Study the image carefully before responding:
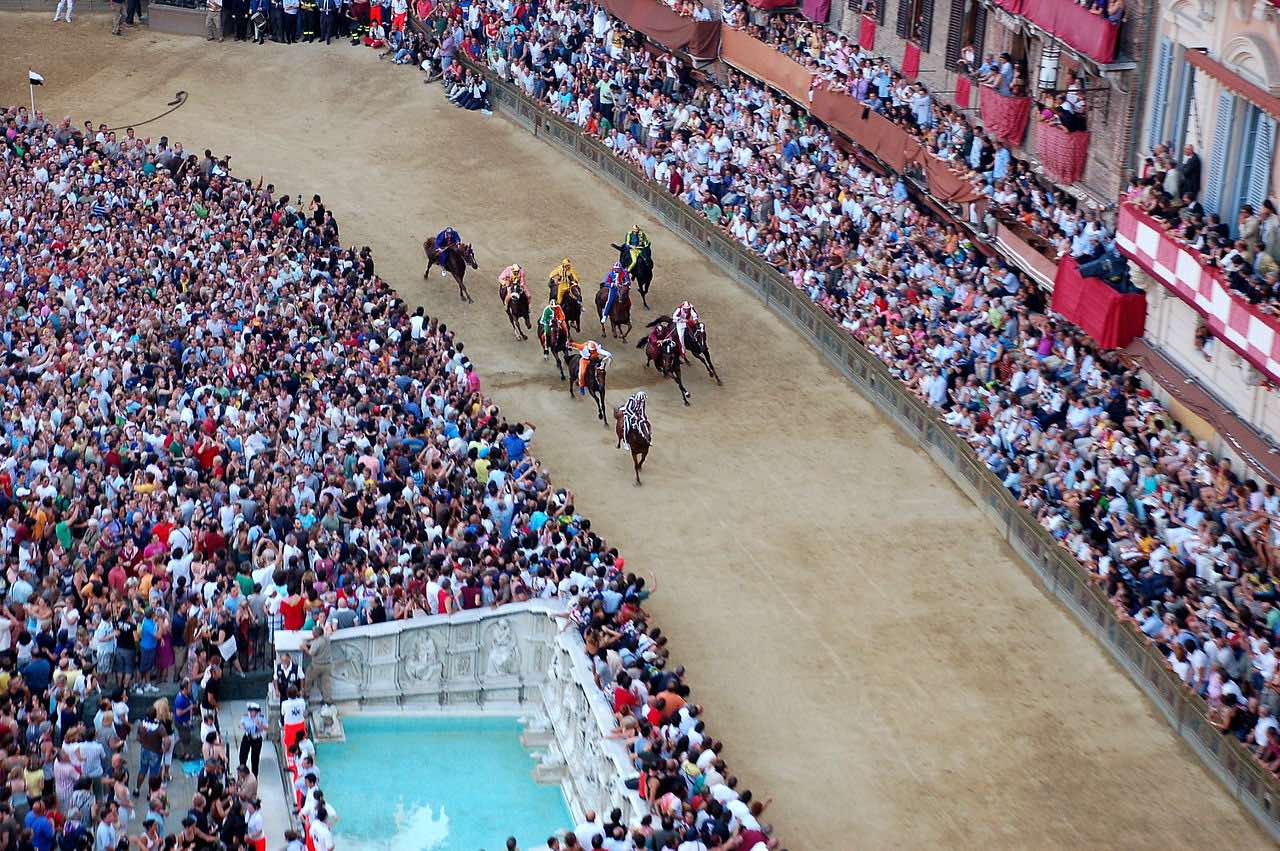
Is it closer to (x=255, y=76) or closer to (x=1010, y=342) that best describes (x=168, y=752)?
(x=1010, y=342)

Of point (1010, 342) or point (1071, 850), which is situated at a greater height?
point (1010, 342)

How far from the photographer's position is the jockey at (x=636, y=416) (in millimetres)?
36094

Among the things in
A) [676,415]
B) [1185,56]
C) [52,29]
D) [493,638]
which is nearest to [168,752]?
[493,638]

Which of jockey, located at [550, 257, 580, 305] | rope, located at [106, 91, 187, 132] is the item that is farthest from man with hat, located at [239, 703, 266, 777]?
rope, located at [106, 91, 187, 132]

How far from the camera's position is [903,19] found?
148ft

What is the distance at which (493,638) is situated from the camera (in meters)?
29.8

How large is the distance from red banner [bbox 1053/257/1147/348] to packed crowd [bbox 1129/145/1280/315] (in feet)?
5.39

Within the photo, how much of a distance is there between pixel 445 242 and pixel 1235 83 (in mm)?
17475

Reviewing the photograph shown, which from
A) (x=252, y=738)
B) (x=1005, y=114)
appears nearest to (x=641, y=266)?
(x=1005, y=114)

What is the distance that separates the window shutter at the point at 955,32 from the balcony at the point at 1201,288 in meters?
9.56

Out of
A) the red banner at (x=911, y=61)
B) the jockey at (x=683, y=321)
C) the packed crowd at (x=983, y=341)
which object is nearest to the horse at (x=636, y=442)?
the jockey at (x=683, y=321)

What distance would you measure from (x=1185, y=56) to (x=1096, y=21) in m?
2.78

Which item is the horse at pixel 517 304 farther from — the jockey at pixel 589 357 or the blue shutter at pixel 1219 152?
the blue shutter at pixel 1219 152

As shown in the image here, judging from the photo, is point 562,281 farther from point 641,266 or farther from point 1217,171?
point 1217,171
